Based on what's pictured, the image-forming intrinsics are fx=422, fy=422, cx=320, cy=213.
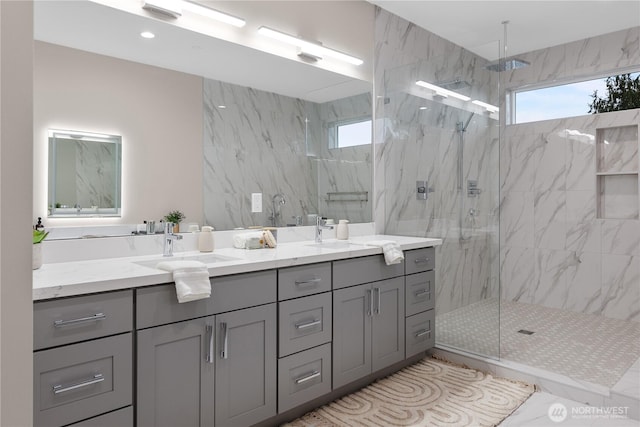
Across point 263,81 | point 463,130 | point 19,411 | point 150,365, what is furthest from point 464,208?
point 19,411

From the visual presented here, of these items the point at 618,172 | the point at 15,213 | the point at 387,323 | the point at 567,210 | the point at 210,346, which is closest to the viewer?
the point at 15,213

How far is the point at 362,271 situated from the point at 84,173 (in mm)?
1506

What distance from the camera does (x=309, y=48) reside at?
287cm

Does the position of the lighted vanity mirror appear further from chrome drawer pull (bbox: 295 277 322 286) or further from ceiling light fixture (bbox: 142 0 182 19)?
chrome drawer pull (bbox: 295 277 322 286)

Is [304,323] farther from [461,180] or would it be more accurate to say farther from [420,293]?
[461,180]

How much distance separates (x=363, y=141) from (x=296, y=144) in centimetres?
67

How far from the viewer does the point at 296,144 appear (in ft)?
9.38

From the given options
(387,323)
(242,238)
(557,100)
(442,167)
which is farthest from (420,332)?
(557,100)

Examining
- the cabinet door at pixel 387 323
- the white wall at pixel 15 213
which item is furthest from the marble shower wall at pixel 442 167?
the white wall at pixel 15 213

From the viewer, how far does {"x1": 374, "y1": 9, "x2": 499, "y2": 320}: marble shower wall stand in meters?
3.01

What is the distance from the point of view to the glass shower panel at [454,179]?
2984 mm

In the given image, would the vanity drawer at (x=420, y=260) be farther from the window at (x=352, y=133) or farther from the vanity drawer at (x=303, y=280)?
the window at (x=352, y=133)

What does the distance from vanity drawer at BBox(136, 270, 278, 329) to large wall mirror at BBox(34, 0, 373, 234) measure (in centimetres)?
63

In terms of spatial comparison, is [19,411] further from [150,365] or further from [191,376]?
[191,376]
